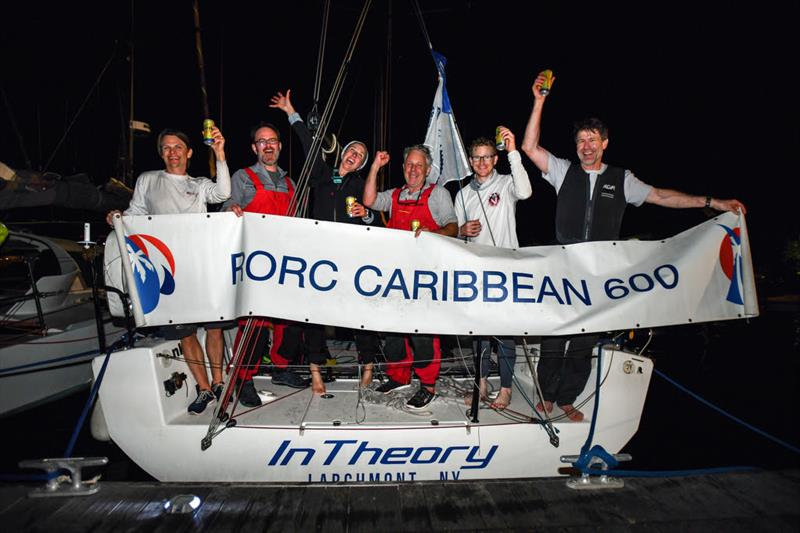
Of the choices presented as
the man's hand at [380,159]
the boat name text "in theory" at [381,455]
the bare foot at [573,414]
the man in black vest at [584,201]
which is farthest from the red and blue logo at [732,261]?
the man's hand at [380,159]

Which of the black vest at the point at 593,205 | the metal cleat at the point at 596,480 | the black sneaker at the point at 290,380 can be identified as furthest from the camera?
the black sneaker at the point at 290,380

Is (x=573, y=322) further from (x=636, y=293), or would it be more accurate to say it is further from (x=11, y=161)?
(x=11, y=161)

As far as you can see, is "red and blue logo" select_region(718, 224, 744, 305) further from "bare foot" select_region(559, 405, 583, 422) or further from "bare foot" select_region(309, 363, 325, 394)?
"bare foot" select_region(309, 363, 325, 394)

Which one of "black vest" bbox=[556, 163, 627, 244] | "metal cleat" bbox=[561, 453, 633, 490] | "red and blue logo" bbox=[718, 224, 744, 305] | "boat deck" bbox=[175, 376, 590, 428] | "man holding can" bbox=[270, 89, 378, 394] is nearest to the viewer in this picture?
"metal cleat" bbox=[561, 453, 633, 490]

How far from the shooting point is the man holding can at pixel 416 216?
12.0ft

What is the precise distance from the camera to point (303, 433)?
292 cm

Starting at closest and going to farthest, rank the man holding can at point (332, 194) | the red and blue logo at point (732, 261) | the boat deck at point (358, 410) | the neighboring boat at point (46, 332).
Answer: the boat deck at point (358, 410)
the red and blue logo at point (732, 261)
the man holding can at point (332, 194)
the neighboring boat at point (46, 332)

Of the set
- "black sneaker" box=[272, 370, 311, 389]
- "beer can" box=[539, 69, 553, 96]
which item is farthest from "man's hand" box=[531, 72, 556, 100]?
"black sneaker" box=[272, 370, 311, 389]

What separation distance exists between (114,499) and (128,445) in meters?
0.74

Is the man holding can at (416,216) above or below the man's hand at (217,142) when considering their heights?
below

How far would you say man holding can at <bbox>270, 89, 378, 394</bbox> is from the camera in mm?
3902

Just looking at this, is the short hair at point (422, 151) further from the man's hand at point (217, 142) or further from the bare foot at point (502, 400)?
the bare foot at point (502, 400)

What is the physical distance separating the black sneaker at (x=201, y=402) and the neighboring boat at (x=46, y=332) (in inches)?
52.6

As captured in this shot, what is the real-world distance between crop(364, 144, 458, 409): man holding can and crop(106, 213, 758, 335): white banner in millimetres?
732
